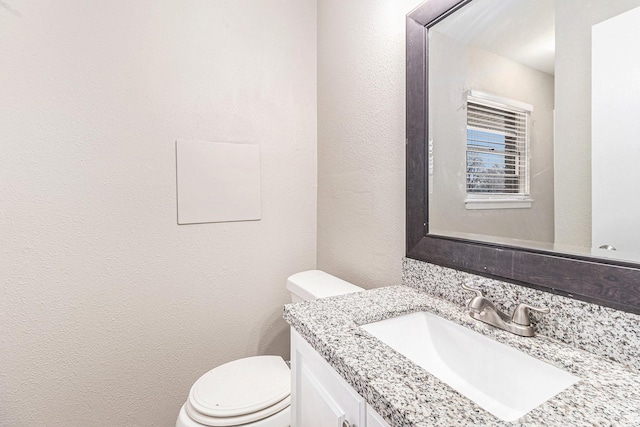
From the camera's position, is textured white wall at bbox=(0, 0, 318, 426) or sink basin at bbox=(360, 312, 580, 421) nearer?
sink basin at bbox=(360, 312, 580, 421)

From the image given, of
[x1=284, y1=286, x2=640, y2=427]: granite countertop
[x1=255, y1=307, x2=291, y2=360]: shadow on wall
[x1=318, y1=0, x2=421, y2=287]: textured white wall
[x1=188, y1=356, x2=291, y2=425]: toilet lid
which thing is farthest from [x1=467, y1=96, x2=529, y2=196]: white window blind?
[x1=255, y1=307, x2=291, y2=360]: shadow on wall

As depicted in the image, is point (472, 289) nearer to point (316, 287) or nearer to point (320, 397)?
point (320, 397)

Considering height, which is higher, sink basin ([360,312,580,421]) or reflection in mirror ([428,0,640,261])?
reflection in mirror ([428,0,640,261])

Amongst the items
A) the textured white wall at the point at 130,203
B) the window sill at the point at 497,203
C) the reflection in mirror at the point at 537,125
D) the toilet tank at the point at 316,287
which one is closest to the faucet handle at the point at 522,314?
the reflection in mirror at the point at 537,125

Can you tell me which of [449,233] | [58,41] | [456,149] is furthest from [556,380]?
[58,41]

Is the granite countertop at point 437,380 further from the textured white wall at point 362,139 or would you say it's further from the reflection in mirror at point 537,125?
the textured white wall at point 362,139

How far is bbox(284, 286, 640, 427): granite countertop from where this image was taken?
0.45 meters

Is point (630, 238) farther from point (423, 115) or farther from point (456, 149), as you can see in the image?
point (423, 115)

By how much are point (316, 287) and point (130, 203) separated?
901 millimetres

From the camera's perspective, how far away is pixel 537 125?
0.77 metres

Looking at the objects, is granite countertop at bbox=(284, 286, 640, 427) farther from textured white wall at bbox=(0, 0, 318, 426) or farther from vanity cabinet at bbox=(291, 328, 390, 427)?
textured white wall at bbox=(0, 0, 318, 426)

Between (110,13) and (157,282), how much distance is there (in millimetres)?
1185

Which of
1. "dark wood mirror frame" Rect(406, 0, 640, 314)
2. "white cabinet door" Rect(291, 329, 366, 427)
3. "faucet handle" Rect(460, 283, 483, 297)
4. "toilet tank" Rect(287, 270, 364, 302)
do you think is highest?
"dark wood mirror frame" Rect(406, 0, 640, 314)

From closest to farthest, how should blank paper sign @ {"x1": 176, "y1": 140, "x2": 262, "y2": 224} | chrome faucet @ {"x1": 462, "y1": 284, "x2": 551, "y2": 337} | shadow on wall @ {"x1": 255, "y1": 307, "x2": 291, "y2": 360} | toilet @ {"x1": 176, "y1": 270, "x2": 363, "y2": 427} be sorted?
chrome faucet @ {"x1": 462, "y1": 284, "x2": 551, "y2": 337}, toilet @ {"x1": 176, "y1": 270, "x2": 363, "y2": 427}, blank paper sign @ {"x1": 176, "y1": 140, "x2": 262, "y2": 224}, shadow on wall @ {"x1": 255, "y1": 307, "x2": 291, "y2": 360}
